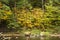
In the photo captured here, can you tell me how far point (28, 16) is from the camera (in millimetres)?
43188

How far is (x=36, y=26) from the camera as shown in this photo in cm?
4281

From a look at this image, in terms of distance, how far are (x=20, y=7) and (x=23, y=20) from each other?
2.14m

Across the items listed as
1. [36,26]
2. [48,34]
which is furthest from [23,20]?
[48,34]

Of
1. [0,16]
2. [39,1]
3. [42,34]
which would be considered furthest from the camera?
[39,1]

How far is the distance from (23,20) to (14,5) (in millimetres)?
2791

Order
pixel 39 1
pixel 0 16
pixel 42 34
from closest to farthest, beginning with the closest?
pixel 42 34, pixel 0 16, pixel 39 1

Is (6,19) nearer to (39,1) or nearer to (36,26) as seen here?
(36,26)

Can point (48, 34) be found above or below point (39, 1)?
below

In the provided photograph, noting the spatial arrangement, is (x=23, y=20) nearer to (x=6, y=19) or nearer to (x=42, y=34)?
(x=6, y=19)

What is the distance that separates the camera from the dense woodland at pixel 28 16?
42094mm

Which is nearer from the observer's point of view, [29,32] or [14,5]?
[29,32]

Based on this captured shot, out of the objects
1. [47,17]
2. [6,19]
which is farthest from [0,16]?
[47,17]

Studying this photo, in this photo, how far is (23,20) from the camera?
4266cm

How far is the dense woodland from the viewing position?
42.1 metres
